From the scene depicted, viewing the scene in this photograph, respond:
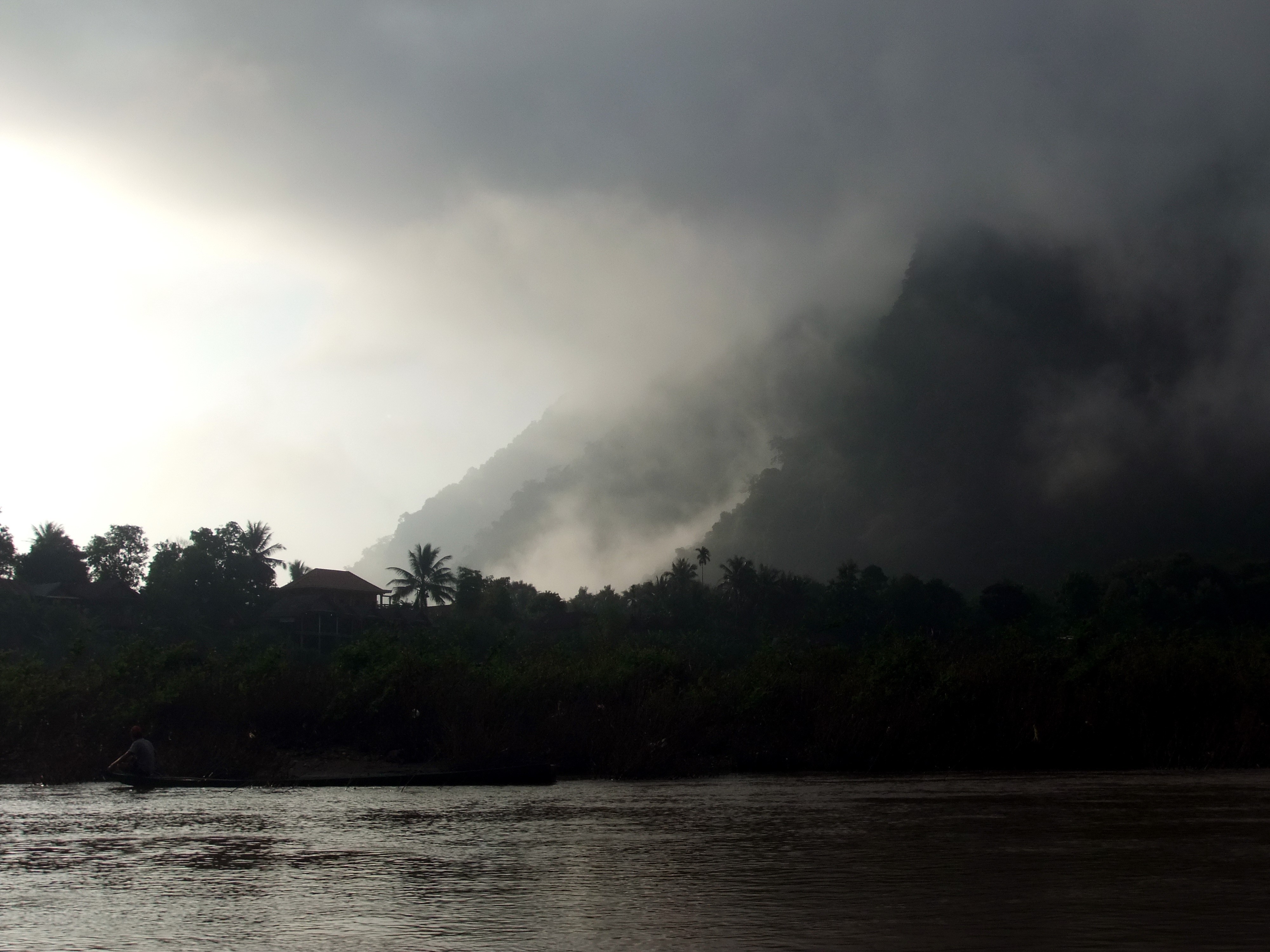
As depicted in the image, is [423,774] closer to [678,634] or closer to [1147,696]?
[1147,696]

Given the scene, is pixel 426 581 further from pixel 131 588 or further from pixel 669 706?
pixel 669 706

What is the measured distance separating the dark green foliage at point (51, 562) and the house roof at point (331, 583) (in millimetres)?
15557

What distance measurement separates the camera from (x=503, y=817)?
18422 mm

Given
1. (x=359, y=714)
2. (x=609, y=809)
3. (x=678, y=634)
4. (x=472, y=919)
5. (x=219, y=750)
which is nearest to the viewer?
(x=472, y=919)

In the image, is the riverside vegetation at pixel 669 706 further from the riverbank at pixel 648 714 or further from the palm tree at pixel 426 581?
the palm tree at pixel 426 581

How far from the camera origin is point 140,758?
2409 cm

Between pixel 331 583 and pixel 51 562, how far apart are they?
20.9 meters

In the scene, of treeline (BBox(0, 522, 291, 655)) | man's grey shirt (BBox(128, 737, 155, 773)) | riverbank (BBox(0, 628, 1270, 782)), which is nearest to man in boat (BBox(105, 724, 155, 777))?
man's grey shirt (BBox(128, 737, 155, 773))

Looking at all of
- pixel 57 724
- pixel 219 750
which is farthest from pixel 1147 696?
pixel 57 724

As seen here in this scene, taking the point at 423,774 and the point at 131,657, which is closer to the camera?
the point at 423,774

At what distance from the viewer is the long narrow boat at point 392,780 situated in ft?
77.3

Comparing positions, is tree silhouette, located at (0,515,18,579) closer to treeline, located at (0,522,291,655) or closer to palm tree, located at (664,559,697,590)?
treeline, located at (0,522,291,655)

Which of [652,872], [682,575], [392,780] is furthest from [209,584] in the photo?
[652,872]

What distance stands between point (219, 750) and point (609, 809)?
469 inches
